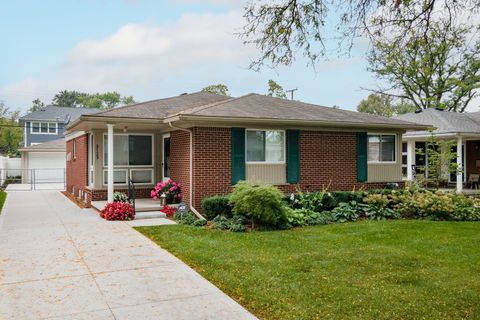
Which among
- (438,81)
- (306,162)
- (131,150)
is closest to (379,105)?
(438,81)

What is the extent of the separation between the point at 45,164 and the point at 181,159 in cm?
2185

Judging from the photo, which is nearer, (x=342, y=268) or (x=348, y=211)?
(x=342, y=268)

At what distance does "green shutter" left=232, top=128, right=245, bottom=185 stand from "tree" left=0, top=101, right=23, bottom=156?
122ft

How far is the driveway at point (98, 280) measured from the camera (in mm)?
5055

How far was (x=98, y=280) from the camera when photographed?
20.5 feet

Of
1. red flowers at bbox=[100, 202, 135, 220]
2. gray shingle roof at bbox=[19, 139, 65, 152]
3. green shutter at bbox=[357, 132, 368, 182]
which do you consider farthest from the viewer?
gray shingle roof at bbox=[19, 139, 65, 152]

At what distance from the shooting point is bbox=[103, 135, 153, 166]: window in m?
14.6

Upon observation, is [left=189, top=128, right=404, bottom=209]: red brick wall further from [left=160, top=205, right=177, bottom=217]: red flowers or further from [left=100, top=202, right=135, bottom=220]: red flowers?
[left=100, top=202, right=135, bottom=220]: red flowers

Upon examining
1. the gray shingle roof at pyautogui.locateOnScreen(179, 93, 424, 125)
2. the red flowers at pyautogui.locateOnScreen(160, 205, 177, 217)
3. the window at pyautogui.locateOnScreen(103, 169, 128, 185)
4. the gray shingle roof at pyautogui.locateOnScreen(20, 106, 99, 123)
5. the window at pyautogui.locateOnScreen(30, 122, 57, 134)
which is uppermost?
the gray shingle roof at pyautogui.locateOnScreen(20, 106, 99, 123)

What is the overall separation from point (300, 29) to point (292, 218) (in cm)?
575

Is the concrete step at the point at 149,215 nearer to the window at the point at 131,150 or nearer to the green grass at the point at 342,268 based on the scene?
the green grass at the point at 342,268

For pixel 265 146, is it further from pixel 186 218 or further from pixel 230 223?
pixel 186 218

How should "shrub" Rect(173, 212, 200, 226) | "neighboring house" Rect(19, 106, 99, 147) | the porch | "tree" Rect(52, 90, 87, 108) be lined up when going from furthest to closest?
"tree" Rect(52, 90, 87, 108)
"neighboring house" Rect(19, 106, 99, 147)
the porch
"shrub" Rect(173, 212, 200, 226)

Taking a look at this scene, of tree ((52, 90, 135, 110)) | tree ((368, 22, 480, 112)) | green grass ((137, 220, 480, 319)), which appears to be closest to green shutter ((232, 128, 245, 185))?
green grass ((137, 220, 480, 319))
